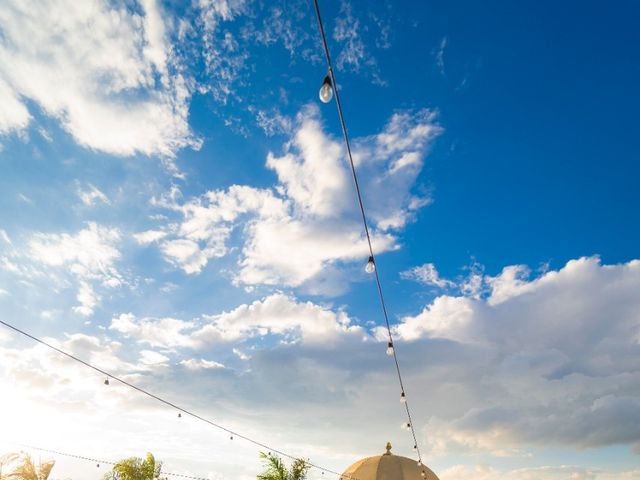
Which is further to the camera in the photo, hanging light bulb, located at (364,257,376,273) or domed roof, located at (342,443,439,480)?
domed roof, located at (342,443,439,480)

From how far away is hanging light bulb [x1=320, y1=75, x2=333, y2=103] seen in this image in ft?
14.8

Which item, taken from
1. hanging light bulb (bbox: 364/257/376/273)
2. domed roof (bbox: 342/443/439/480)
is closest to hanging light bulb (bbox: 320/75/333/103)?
hanging light bulb (bbox: 364/257/376/273)

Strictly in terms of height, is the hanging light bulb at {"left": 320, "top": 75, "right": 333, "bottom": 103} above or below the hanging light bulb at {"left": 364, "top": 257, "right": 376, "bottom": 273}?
below

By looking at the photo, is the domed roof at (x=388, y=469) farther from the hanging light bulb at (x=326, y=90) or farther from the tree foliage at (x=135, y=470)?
the hanging light bulb at (x=326, y=90)

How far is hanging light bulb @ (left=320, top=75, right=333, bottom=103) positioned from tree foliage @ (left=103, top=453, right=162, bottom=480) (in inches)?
1282

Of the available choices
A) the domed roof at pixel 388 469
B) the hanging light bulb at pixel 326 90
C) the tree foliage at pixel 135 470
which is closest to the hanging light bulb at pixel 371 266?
the hanging light bulb at pixel 326 90

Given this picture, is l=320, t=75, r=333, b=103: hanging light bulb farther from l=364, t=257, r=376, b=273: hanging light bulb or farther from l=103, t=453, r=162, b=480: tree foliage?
l=103, t=453, r=162, b=480: tree foliage

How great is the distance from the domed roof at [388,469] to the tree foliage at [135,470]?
57.6 ft

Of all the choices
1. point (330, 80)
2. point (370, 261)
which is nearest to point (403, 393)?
point (370, 261)

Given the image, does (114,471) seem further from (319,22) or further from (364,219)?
(319,22)

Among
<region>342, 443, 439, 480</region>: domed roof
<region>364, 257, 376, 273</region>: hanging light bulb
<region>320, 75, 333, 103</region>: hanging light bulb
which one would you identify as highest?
<region>342, 443, 439, 480</region>: domed roof

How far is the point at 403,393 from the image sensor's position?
18516 mm

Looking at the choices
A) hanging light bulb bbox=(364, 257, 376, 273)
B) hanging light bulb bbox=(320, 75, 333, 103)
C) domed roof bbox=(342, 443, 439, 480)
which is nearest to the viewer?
hanging light bulb bbox=(320, 75, 333, 103)

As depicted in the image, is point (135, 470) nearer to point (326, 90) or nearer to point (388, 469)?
point (388, 469)
